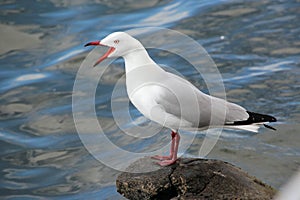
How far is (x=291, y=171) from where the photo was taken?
9312mm

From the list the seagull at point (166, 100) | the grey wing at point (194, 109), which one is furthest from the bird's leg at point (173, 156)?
the grey wing at point (194, 109)

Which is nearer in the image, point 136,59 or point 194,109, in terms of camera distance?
point 136,59

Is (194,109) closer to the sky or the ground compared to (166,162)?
closer to the sky

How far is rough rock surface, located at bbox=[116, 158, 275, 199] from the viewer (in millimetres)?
5746

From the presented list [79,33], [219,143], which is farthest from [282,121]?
[79,33]

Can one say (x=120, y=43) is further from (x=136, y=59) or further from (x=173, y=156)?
(x=173, y=156)

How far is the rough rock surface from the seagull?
0.20 m

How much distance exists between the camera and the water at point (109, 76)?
34.1ft

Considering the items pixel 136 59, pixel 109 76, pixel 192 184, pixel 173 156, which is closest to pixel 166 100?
pixel 136 59

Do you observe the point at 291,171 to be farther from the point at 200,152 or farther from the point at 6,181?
the point at 6,181

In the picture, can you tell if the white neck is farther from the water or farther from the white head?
the water

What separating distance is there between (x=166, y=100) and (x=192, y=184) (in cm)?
84

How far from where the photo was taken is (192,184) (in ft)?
19.1

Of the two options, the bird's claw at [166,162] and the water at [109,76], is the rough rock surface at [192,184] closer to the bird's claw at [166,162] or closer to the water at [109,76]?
the bird's claw at [166,162]
